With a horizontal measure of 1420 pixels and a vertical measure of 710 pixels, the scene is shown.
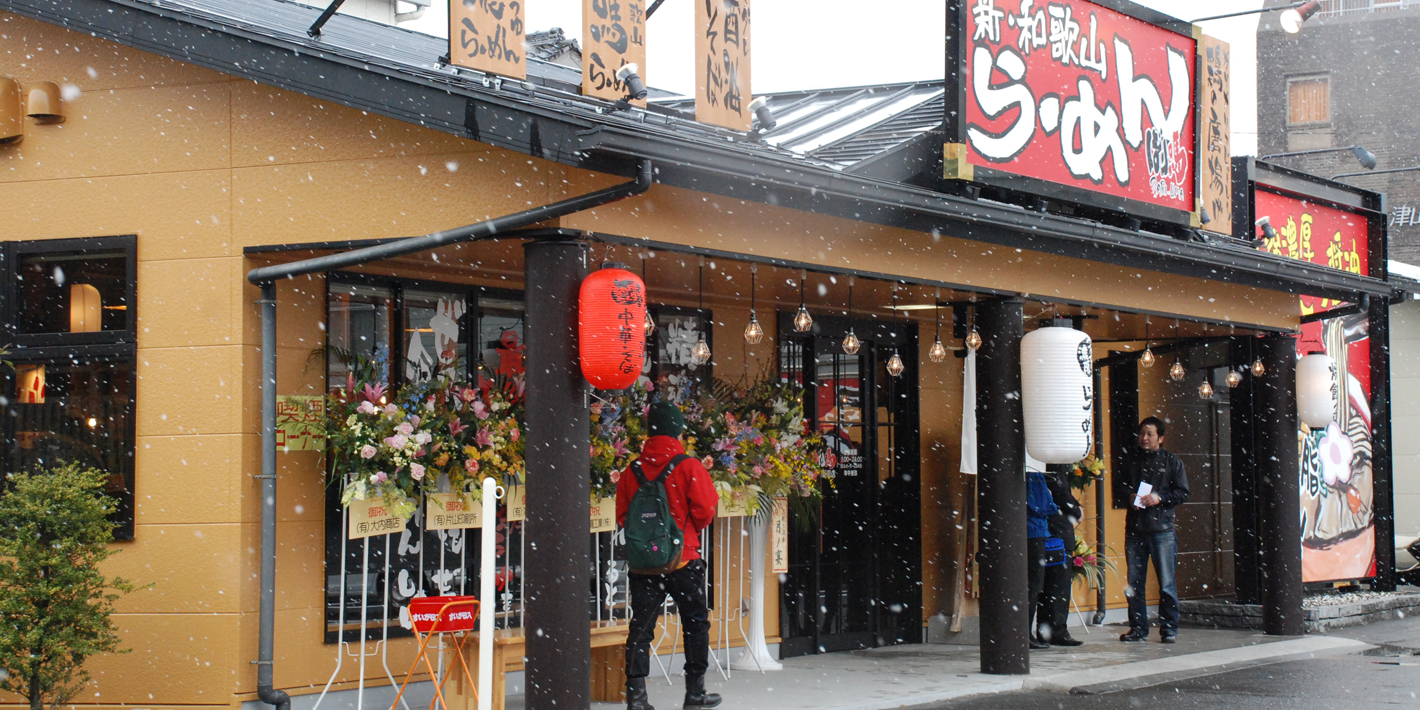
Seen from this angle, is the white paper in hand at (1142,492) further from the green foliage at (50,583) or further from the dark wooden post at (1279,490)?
the green foliage at (50,583)

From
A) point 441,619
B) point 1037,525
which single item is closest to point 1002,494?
point 1037,525

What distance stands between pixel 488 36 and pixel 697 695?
14.0 feet

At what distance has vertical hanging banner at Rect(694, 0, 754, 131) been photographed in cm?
891

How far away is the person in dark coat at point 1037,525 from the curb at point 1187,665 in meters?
1.17

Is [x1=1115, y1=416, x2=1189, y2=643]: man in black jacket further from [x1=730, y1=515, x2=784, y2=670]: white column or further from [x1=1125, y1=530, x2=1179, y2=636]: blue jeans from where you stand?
[x1=730, y1=515, x2=784, y2=670]: white column

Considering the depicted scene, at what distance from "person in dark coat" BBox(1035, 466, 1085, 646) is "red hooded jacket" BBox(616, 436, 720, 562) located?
4.91 m

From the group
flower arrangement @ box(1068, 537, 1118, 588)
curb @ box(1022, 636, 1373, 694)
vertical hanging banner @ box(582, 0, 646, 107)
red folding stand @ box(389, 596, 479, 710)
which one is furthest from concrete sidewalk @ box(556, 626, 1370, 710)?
vertical hanging banner @ box(582, 0, 646, 107)

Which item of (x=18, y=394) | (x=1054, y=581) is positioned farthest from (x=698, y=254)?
(x=1054, y=581)

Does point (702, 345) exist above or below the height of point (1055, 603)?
above

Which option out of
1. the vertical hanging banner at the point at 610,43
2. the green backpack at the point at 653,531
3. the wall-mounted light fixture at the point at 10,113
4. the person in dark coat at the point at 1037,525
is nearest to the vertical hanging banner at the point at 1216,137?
the person in dark coat at the point at 1037,525

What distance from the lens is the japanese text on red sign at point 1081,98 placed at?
1004 centimetres

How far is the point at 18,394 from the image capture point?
8648mm

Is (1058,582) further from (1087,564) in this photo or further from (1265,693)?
(1265,693)

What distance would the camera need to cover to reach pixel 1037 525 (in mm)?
12211
